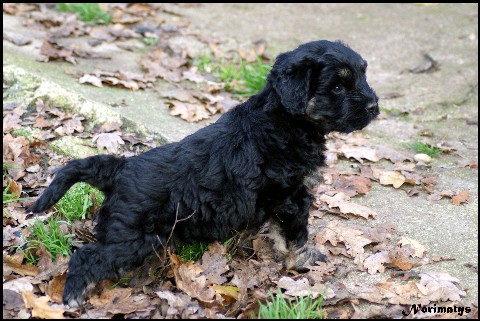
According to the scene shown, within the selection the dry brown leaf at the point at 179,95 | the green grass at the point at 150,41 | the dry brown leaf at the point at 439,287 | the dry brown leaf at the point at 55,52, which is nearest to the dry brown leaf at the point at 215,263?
the dry brown leaf at the point at 439,287

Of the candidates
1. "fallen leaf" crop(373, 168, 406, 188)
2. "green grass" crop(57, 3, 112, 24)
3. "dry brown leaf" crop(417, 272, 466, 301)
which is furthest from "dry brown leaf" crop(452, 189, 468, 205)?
"green grass" crop(57, 3, 112, 24)

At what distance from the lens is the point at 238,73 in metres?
7.74

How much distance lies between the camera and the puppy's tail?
3.59 m

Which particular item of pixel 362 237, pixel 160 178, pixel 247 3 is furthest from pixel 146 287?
pixel 247 3

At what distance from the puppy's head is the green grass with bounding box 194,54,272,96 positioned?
303 centimetres

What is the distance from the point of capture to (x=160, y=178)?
12.7 feet

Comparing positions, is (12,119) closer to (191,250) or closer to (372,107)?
(191,250)

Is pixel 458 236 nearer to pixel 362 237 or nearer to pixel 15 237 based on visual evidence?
pixel 362 237

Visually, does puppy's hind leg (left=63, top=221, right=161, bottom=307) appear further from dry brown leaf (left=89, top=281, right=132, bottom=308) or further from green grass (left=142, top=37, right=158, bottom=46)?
green grass (left=142, top=37, right=158, bottom=46)

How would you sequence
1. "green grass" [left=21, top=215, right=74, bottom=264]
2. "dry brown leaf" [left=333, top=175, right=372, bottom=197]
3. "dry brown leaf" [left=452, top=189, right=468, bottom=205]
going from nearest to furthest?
"green grass" [left=21, top=215, right=74, bottom=264], "dry brown leaf" [left=452, top=189, right=468, bottom=205], "dry brown leaf" [left=333, top=175, right=372, bottom=197]

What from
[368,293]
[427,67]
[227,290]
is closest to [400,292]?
[368,293]

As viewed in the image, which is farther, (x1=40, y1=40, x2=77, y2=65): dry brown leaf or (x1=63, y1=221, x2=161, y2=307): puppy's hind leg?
(x1=40, y1=40, x2=77, y2=65): dry brown leaf

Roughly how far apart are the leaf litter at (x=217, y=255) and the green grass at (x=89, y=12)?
74.3 inches

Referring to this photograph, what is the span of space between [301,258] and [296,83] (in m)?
1.32
